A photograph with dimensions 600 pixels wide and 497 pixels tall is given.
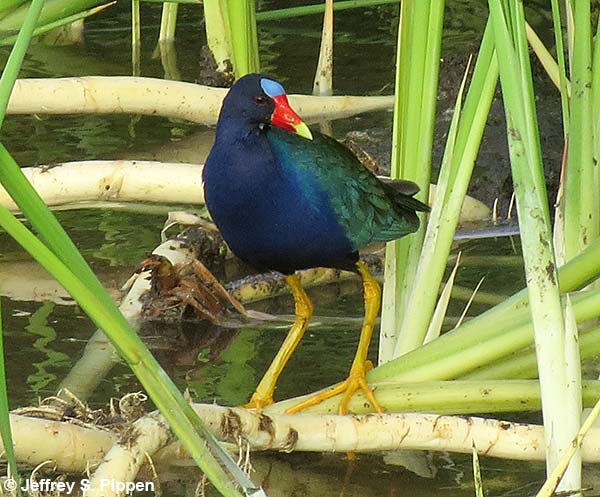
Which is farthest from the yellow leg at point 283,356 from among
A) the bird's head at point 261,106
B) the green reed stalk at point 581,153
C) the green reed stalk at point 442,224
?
the green reed stalk at point 581,153

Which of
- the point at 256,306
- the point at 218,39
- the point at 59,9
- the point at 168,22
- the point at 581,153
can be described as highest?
the point at 168,22

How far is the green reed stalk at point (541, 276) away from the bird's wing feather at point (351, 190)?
80 cm

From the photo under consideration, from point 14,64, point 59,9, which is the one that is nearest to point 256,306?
point 59,9

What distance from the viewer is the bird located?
2617 mm

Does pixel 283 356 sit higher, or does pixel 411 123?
pixel 411 123

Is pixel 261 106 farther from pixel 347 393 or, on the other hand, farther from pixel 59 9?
pixel 59 9

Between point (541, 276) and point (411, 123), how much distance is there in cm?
85

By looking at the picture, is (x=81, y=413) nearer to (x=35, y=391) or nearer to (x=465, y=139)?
(x=35, y=391)

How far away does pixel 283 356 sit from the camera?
281 centimetres

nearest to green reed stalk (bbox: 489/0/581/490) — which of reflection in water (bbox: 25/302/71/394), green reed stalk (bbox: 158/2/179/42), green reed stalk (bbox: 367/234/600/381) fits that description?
green reed stalk (bbox: 367/234/600/381)

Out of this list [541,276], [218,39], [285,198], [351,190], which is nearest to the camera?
[541,276]

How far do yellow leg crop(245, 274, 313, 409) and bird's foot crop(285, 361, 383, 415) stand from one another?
159 millimetres

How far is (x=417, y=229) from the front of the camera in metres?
Result: 2.85

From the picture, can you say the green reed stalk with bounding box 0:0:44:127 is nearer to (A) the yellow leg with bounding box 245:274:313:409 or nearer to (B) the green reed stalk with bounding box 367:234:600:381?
(B) the green reed stalk with bounding box 367:234:600:381
